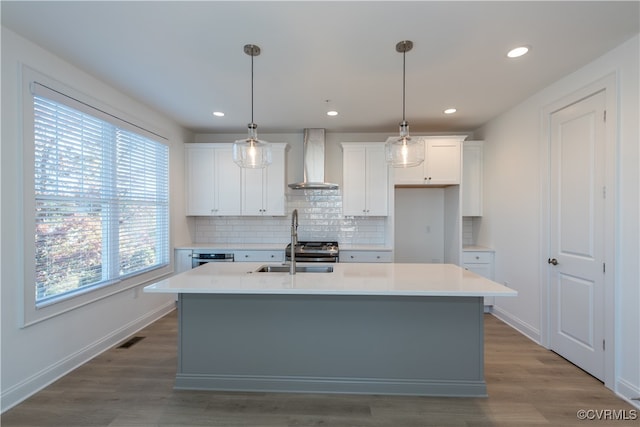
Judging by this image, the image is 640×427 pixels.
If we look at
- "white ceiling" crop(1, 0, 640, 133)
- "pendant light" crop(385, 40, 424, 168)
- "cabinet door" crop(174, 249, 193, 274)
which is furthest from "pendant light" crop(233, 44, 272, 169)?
"cabinet door" crop(174, 249, 193, 274)

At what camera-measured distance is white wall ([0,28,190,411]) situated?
1980 millimetres

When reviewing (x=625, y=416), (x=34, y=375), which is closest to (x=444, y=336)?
(x=625, y=416)

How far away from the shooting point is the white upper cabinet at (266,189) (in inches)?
170

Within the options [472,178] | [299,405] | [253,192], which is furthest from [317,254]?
[472,178]

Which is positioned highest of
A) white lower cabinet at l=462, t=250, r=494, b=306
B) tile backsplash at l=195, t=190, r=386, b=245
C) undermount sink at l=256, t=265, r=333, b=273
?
tile backsplash at l=195, t=190, r=386, b=245

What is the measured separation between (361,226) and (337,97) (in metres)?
2.05

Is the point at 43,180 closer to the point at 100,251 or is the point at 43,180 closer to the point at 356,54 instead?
the point at 100,251

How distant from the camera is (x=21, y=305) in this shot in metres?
2.06

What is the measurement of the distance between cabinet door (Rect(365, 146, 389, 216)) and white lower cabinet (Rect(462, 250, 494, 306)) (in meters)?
1.20

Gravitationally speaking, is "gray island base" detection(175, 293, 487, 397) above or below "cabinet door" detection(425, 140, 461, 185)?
below

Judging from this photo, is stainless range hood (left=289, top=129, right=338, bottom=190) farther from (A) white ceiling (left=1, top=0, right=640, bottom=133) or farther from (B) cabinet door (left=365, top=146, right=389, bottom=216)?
(A) white ceiling (left=1, top=0, right=640, bottom=133)

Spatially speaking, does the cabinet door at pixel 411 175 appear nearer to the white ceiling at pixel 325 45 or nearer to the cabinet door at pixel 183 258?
the white ceiling at pixel 325 45

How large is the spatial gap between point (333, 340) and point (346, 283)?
1.68ft

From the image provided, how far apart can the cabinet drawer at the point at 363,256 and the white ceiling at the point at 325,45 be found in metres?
1.89
